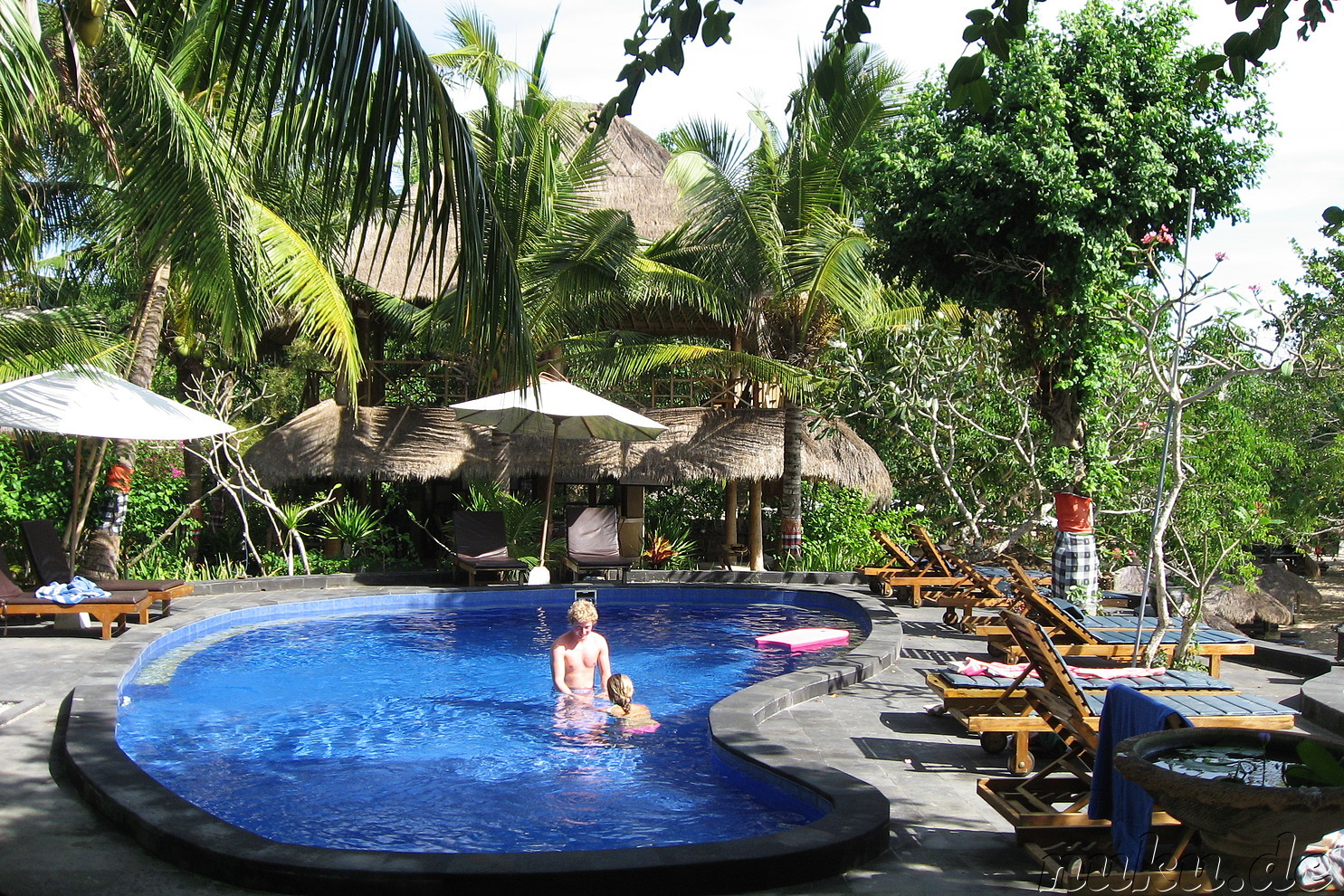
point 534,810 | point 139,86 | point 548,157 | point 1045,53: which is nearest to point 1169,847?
point 534,810

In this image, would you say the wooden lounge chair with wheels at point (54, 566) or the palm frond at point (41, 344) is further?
the wooden lounge chair with wheels at point (54, 566)

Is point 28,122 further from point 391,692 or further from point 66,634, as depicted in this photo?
point 66,634

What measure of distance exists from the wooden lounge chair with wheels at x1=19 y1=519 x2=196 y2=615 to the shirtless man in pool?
4459 millimetres

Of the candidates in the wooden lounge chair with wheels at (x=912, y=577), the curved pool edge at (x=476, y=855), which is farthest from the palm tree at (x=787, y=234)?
the curved pool edge at (x=476, y=855)

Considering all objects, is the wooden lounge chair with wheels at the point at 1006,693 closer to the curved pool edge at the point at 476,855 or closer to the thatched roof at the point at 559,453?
the curved pool edge at the point at 476,855

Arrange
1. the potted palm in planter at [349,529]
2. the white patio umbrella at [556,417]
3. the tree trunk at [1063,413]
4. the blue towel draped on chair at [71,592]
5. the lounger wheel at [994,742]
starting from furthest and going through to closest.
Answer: the potted palm in planter at [349,529]
the white patio umbrella at [556,417]
the tree trunk at [1063,413]
the blue towel draped on chair at [71,592]
the lounger wheel at [994,742]

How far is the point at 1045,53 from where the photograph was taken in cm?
991

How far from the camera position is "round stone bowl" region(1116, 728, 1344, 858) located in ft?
9.89

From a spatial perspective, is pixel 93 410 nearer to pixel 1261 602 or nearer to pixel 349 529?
pixel 349 529

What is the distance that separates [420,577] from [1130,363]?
8995mm

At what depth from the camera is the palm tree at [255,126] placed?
3.77 metres

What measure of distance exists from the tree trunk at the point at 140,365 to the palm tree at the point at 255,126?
261 centimetres

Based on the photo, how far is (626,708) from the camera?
777 cm

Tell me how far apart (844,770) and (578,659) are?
287 cm
